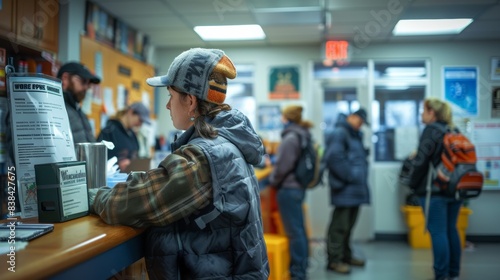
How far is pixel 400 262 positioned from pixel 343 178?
96 centimetres

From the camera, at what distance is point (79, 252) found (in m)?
0.97

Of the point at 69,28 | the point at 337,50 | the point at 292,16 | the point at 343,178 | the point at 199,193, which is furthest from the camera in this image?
the point at 337,50

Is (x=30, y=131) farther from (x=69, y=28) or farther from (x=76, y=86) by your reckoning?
(x=69, y=28)

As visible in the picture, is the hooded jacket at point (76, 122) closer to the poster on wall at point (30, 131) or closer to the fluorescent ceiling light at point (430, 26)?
the poster on wall at point (30, 131)

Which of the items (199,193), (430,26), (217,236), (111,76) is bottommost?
(217,236)

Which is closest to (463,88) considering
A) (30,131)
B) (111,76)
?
(30,131)

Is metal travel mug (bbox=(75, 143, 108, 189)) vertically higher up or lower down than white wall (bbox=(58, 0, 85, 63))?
lower down

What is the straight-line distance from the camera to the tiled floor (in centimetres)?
284

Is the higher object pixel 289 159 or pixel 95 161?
pixel 95 161

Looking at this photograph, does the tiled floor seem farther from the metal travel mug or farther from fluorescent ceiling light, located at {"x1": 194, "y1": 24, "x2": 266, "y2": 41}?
the metal travel mug

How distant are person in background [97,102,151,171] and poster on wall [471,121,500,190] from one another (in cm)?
225

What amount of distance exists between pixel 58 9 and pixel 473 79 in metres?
2.85

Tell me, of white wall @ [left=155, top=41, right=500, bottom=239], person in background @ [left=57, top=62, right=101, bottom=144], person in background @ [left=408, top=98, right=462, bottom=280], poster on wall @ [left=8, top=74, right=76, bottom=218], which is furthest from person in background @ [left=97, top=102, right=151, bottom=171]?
person in background @ [left=408, top=98, right=462, bottom=280]

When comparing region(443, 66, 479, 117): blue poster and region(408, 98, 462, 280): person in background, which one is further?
region(408, 98, 462, 280): person in background
